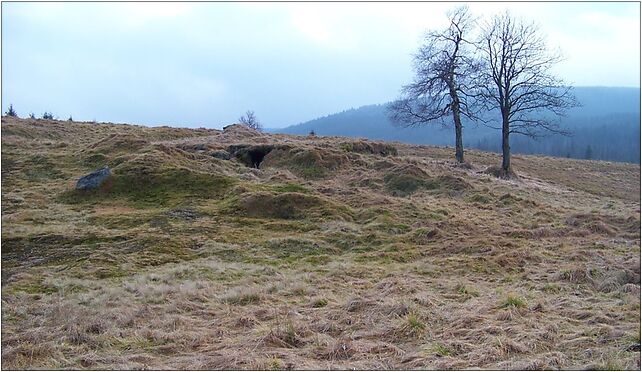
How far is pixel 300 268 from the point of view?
1068cm

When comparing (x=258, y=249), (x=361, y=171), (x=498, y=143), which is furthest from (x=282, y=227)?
(x=498, y=143)

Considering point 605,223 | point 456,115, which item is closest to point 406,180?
point 605,223

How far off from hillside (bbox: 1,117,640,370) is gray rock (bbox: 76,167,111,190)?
0.28 metres

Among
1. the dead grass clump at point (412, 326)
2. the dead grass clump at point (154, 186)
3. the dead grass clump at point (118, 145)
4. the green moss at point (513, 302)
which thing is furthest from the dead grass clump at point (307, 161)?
the dead grass clump at point (412, 326)

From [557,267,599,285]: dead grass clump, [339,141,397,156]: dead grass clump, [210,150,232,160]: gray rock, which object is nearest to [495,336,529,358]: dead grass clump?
[557,267,599,285]: dead grass clump

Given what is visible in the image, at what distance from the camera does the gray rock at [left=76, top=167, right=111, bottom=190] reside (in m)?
17.2

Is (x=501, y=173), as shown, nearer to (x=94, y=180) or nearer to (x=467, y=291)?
(x=94, y=180)

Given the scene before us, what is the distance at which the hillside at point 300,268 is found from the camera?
20.2 feet

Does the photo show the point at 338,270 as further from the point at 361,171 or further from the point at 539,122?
the point at 539,122

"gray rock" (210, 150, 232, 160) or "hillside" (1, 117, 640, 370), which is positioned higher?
"gray rock" (210, 150, 232, 160)

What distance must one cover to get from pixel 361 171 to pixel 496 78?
10.1 meters

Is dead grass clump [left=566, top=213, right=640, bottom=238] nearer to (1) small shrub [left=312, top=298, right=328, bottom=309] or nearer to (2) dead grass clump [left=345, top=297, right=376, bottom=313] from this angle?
(2) dead grass clump [left=345, top=297, right=376, bottom=313]

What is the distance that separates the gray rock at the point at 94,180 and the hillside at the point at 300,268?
0.28 metres

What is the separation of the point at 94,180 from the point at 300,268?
9805mm
